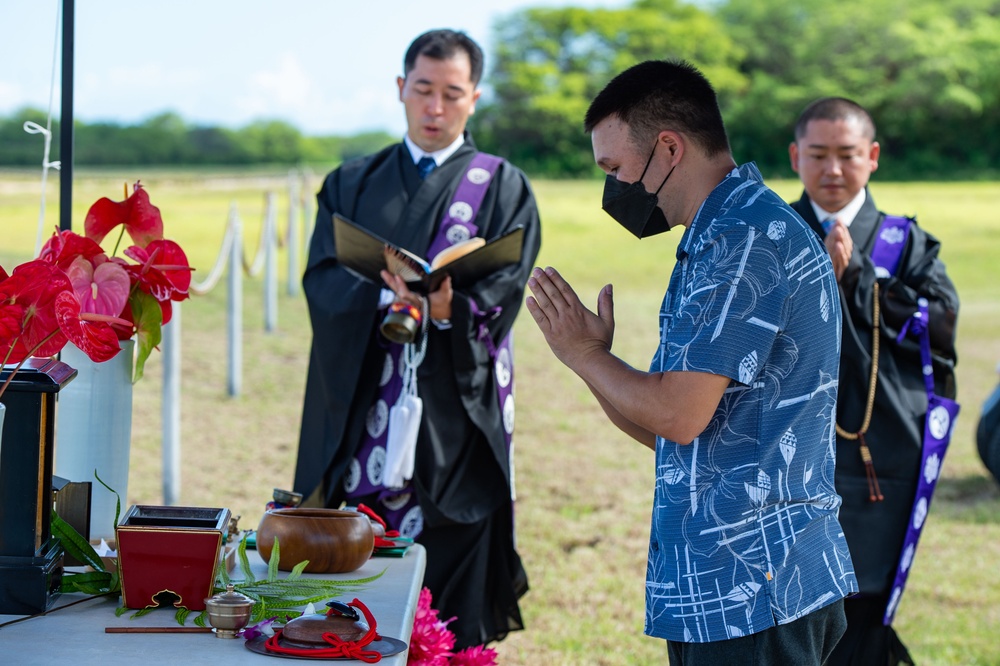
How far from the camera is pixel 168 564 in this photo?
66.1 inches

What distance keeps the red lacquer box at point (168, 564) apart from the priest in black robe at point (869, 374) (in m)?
2.16

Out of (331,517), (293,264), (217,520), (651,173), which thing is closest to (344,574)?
(331,517)

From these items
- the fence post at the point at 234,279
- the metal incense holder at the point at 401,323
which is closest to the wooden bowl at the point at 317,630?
the metal incense holder at the point at 401,323

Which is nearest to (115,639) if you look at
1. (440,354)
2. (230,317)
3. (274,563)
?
(274,563)

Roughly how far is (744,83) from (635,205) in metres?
38.0

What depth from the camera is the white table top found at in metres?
1.47

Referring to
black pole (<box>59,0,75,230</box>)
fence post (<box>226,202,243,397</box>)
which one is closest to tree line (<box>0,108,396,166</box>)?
fence post (<box>226,202,243,397</box>)

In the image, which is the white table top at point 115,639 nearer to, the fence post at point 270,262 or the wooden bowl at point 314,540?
the wooden bowl at point 314,540

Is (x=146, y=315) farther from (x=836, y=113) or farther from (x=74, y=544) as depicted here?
→ (x=836, y=113)

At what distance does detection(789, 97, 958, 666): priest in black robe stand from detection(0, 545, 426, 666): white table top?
1.94m

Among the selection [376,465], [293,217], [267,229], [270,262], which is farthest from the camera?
[293,217]

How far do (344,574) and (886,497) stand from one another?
2.00 meters

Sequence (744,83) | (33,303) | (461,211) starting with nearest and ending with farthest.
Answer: (33,303) < (461,211) < (744,83)

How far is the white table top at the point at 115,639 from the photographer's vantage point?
1470 mm
